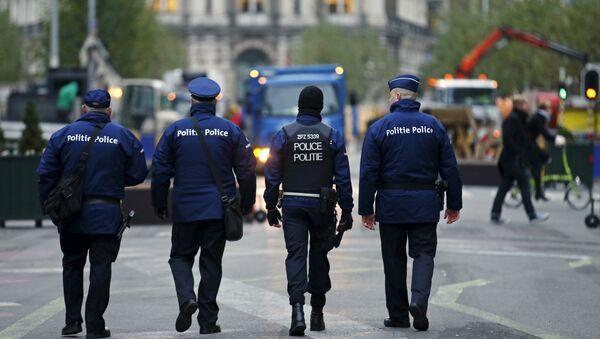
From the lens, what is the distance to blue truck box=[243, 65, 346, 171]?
35531mm

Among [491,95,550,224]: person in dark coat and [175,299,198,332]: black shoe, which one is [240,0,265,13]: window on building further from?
[175,299,198,332]: black shoe

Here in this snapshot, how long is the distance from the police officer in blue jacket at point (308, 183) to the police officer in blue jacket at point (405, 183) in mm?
239

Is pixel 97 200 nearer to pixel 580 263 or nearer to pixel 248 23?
pixel 580 263

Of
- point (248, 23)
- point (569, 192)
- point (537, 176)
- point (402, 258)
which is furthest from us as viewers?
point (248, 23)

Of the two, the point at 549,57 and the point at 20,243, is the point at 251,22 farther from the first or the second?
the point at 20,243

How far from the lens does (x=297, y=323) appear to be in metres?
10.7

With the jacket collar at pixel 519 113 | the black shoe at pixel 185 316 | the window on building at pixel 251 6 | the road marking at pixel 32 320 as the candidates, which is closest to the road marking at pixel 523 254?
the jacket collar at pixel 519 113

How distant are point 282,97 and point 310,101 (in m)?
25.1

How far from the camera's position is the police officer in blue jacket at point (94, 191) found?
1080 cm

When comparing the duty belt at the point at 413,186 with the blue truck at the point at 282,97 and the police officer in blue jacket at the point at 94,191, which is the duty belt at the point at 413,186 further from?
the blue truck at the point at 282,97

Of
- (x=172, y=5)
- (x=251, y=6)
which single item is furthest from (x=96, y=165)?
(x=251, y=6)

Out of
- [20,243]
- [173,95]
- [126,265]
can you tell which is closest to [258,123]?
[20,243]

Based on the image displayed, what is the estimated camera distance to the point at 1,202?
72.5ft

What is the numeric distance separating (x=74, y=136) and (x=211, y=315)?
5.07ft
